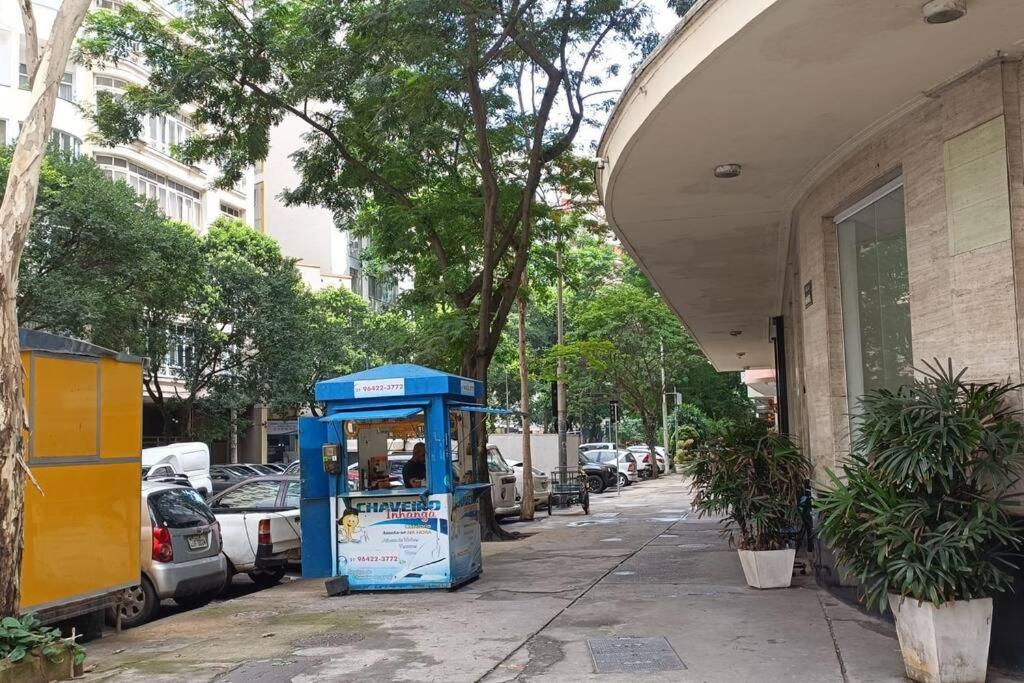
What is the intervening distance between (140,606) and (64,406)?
2.92 meters

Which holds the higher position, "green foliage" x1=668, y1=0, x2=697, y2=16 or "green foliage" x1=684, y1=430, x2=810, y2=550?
"green foliage" x1=668, y1=0, x2=697, y2=16

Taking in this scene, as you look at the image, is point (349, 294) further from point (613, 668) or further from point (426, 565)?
point (613, 668)

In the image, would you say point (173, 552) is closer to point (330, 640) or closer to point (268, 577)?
point (330, 640)

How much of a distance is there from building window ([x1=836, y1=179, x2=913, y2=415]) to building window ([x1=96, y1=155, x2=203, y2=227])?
28.2 metres

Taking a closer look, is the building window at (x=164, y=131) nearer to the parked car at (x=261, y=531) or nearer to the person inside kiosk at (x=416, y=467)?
the parked car at (x=261, y=531)

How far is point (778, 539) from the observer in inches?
400

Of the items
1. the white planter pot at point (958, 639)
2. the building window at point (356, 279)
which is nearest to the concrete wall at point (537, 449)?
the white planter pot at point (958, 639)

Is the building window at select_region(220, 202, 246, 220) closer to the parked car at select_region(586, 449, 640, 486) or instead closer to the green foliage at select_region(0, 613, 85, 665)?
the parked car at select_region(586, 449, 640, 486)

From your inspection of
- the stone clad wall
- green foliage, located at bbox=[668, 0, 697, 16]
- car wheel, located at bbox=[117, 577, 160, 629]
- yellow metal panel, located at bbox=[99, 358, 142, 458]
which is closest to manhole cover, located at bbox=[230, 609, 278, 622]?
car wheel, located at bbox=[117, 577, 160, 629]

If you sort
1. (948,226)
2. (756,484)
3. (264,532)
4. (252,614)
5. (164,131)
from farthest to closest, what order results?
(164,131) < (264,532) < (756,484) < (252,614) < (948,226)

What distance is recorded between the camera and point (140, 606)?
32.6 feet

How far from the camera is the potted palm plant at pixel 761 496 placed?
32.6 feet

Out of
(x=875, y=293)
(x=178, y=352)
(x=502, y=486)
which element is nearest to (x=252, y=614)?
(x=875, y=293)

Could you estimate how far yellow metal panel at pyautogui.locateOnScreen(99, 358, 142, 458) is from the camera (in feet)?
27.8
